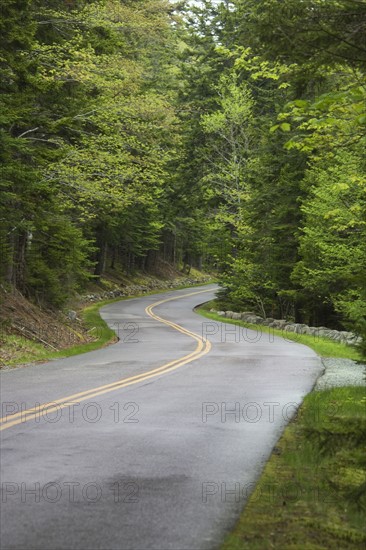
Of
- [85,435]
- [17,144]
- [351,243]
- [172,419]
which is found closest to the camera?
[85,435]

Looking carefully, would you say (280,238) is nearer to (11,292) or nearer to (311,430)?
(11,292)

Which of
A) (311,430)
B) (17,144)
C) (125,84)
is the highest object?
(125,84)

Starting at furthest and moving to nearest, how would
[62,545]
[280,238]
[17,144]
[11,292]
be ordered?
1. [280,238]
2. [11,292]
3. [17,144]
4. [62,545]

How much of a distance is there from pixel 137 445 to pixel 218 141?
113 ft

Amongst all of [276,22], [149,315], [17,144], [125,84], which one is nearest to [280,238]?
[149,315]

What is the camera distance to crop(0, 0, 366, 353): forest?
21.2 feet

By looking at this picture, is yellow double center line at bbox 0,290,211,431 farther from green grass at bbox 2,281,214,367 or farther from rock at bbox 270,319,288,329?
rock at bbox 270,319,288,329

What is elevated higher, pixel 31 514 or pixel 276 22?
pixel 276 22

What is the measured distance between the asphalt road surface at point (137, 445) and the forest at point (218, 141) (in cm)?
222

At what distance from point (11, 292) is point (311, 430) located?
17031mm

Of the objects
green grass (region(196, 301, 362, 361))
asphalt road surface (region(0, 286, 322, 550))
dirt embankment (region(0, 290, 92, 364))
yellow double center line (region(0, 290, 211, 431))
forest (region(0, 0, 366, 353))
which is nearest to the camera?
asphalt road surface (region(0, 286, 322, 550))

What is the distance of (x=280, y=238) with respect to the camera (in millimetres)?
31766

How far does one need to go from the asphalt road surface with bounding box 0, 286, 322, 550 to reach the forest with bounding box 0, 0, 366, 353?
222 cm

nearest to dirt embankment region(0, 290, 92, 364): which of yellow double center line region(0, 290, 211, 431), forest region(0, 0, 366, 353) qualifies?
forest region(0, 0, 366, 353)
